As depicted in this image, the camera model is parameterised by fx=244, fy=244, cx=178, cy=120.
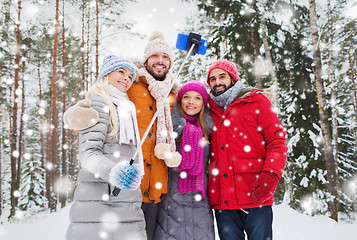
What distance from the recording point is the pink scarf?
9.09 ft

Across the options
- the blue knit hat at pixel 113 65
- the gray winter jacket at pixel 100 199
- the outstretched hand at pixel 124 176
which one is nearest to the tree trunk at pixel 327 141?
the blue knit hat at pixel 113 65

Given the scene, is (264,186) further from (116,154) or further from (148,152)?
(116,154)

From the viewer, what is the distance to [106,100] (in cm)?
229

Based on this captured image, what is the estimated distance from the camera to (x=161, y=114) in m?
2.85

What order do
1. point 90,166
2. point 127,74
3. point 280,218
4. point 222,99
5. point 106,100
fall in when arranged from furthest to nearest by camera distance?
point 280,218
point 222,99
point 127,74
point 106,100
point 90,166

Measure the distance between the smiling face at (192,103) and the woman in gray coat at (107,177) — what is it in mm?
971

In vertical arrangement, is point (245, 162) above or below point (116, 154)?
below

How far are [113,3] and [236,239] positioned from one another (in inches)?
543

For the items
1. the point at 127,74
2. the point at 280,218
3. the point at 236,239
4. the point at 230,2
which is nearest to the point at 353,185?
the point at 280,218

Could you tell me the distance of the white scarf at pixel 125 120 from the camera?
7.41 feet

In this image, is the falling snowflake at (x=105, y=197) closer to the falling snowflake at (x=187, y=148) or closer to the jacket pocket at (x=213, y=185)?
the falling snowflake at (x=187, y=148)

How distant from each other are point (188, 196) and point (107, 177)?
122 centimetres

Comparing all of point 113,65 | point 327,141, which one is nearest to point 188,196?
point 113,65

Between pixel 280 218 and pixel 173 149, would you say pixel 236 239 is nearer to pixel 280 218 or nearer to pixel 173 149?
pixel 173 149
